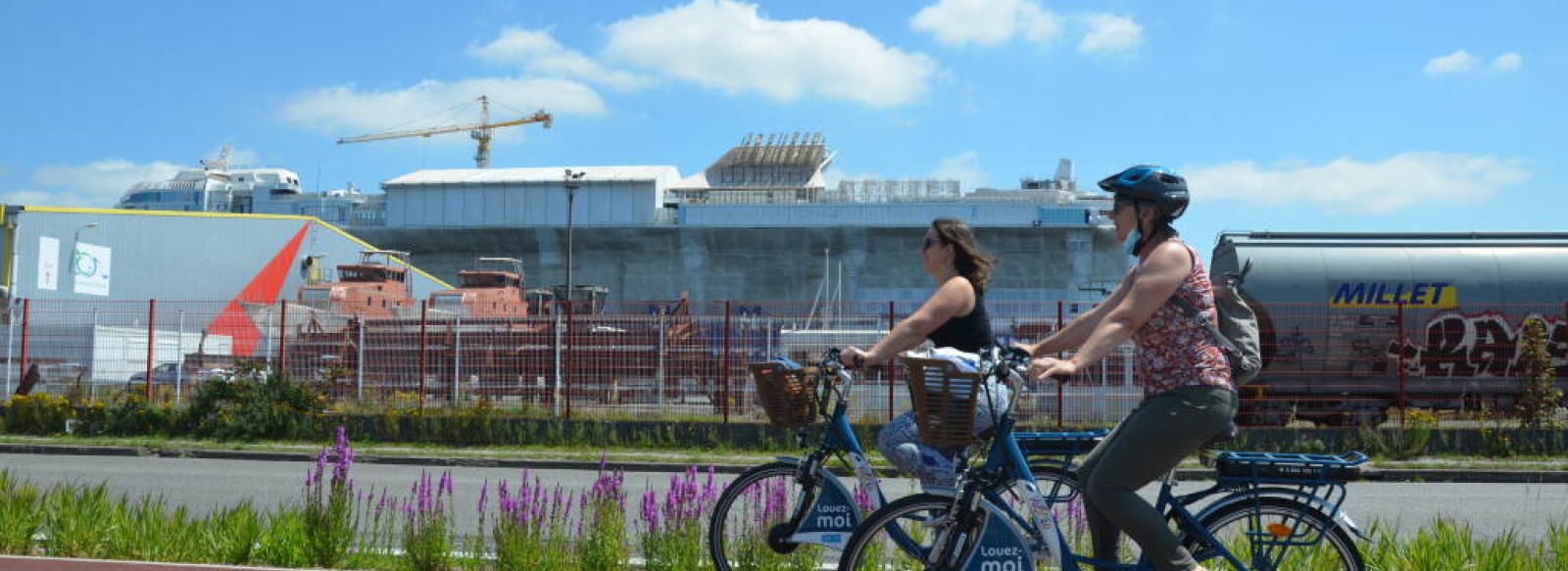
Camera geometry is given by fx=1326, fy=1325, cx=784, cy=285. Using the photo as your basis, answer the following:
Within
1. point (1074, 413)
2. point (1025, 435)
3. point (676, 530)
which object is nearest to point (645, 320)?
point (1074, 413)

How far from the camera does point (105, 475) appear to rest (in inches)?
512

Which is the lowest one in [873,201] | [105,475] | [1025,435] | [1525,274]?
[105,475]

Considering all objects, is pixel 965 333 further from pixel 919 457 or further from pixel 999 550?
pixel 999 550

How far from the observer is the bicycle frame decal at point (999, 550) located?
4.59m

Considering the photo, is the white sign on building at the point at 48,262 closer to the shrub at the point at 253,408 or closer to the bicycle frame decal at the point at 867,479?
the shrub at the point at 253,408

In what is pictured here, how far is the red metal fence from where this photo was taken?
17641mm

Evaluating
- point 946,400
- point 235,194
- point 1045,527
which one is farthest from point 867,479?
point 235,194

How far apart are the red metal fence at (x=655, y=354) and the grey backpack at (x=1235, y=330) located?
11842mm

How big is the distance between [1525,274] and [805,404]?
66.0 feet

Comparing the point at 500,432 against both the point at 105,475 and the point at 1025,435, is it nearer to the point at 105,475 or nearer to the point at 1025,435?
the point at 105,475

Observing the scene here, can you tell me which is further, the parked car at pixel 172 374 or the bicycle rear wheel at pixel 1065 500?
the parked car at pixel 172 374

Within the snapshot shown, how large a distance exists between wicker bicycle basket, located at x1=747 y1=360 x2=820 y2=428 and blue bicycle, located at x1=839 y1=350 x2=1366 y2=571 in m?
0.91

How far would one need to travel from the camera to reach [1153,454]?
446 cm

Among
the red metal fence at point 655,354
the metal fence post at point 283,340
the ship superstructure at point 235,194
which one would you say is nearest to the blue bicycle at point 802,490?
the red metal fence at point 655,354
